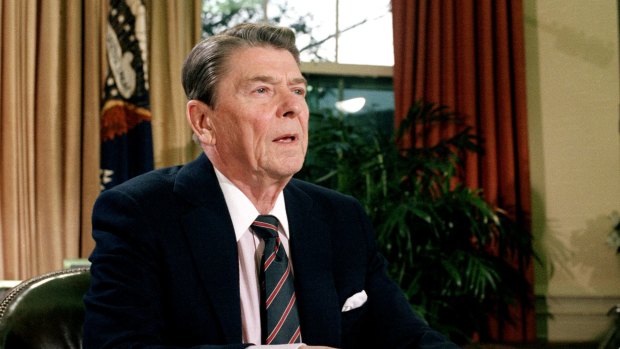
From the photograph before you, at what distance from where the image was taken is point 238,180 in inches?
58.2

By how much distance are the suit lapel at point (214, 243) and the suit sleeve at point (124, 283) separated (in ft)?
A: 0.23

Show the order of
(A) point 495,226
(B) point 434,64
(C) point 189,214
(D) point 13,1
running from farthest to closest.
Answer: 1. (B) point 434,64
2. (A) point 495,226
3. (D) point 13,1
4. (C) point 189,214

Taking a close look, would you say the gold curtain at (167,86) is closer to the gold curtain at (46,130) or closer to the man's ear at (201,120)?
the gold curtain at (46,130)

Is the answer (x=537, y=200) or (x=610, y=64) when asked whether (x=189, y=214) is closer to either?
(x=537, y=200)

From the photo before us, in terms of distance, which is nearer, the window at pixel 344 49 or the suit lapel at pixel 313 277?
the suit lapel at pixel 313 277

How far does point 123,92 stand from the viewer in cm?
346

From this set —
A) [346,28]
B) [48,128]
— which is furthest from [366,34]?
[48,128]

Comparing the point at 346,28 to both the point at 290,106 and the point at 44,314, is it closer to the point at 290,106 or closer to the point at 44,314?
the point at 290,106

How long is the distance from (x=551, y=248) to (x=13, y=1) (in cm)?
320

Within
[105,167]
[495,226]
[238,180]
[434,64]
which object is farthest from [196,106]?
[434,64]

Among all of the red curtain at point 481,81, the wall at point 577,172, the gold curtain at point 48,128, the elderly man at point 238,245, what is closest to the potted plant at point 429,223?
the red curtain at point 481,81

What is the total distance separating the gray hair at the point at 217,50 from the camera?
56.3 inches

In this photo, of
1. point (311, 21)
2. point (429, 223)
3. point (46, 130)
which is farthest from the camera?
point (311, 21)

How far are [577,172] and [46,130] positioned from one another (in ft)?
9.70
